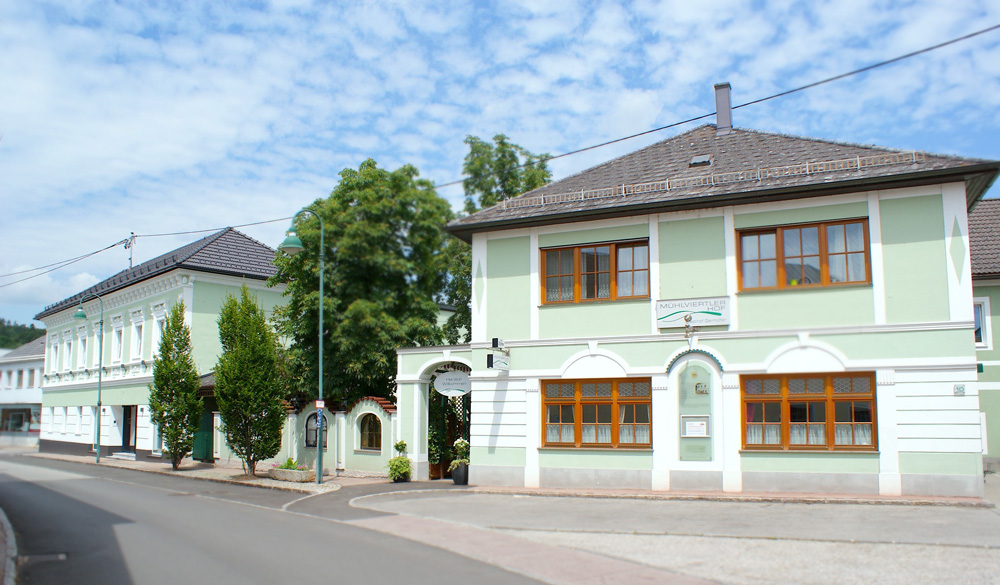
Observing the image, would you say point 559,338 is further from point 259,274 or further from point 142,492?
point 259,274

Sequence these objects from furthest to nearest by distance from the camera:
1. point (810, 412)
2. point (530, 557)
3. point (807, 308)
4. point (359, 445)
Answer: point (359, 445)
point (807, 308)
point (810, 412)
point (530, 557)

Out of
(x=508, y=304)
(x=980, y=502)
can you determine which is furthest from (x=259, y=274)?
(x=980, y=502)

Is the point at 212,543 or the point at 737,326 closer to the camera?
the point at 212,543

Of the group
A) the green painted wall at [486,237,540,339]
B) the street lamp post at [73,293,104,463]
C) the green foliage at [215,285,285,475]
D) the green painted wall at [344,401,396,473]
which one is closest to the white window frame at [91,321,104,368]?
the street lamp post at [73,293,104,463]

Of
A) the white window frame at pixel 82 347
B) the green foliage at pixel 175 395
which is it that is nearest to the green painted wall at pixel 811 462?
the green foliage at pixel 175 395

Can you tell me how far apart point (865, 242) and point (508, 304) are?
7782 mm

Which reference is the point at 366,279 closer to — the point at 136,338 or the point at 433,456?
the point at 433,456

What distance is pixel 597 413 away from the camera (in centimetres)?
1733

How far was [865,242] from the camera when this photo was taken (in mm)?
15430

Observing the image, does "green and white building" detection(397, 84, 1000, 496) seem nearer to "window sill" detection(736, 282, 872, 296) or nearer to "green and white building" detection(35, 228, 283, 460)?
"window sill" detection(736, 282, 872, 296)

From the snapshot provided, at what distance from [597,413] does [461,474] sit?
3874 millimetres

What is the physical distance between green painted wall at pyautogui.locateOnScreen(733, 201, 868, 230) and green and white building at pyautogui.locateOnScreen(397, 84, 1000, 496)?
4 centimetres

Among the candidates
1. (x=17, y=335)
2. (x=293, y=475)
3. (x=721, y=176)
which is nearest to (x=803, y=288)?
(x=721, y=176)

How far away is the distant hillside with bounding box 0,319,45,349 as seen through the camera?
103m
